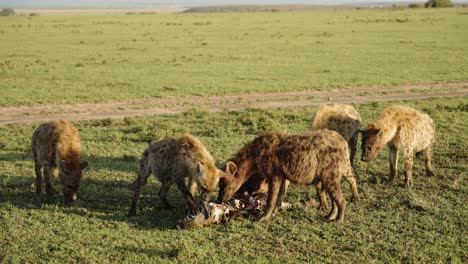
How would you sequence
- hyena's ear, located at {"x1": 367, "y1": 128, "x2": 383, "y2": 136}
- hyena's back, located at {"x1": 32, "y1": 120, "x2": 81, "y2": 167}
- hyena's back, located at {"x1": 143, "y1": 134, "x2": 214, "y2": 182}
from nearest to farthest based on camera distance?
1. hyena's back, located at {"x1": 143, "y1": 134, "x2": 214, "y2": 182}
2. hyena's back, located at {"x1": 32, "y1": 120, "x2": 81, "y2": 167}
3. hyena's ear, located at {"x1": 367, "y1": 128, "x2": 383, "y2": 136}

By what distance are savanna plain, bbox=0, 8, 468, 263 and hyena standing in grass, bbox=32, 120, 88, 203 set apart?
0.28 metres

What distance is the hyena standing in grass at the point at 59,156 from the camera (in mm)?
7707

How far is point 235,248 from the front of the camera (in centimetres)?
642

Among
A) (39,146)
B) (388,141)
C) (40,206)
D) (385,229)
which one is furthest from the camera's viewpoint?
(388,141)

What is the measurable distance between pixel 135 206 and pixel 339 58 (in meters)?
23.2

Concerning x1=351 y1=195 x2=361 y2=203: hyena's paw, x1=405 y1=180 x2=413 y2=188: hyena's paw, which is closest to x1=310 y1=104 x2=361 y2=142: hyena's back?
x1=405 y1=180 x2=413 y2=188: hyena's paw

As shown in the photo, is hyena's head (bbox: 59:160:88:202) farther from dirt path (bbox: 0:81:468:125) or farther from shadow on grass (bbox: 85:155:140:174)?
dirt path (bbox: 0:81:468:125)

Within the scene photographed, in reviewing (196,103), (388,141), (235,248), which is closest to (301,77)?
(196,103)

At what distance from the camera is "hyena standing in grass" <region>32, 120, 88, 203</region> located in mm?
7707

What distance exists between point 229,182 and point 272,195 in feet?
2.06

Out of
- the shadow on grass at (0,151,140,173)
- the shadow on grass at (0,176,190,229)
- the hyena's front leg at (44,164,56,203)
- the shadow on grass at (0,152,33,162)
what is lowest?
the shadow on grass at (0,152,33,162)

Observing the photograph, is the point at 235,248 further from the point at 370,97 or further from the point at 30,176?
the point at 370,97

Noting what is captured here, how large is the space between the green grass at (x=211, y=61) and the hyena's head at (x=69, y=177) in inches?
394

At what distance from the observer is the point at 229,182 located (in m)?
7.26
